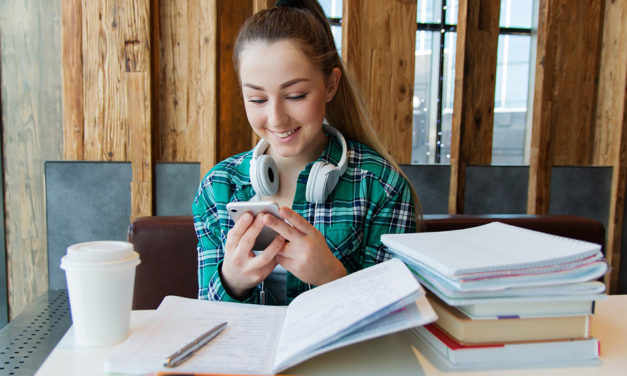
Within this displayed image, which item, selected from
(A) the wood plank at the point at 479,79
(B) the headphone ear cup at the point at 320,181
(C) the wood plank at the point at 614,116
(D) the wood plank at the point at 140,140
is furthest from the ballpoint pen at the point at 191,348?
(C) the wood plank at the point at 614,116

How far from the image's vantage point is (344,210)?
1.19m

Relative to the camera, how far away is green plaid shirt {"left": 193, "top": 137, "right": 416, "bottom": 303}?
117 cm

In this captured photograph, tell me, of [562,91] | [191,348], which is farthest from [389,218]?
[562,91]

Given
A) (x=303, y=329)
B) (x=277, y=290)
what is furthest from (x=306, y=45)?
(x=303, y=329)

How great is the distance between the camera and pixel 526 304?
0.55 meters

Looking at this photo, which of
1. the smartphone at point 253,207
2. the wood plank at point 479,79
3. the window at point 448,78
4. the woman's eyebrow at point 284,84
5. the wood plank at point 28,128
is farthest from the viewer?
the window at point 448,78

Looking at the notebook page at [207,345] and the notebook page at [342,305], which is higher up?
the notebook page at [342,305]

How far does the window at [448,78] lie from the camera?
11.4 feet

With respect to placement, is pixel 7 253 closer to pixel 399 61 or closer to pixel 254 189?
pixel 254 189

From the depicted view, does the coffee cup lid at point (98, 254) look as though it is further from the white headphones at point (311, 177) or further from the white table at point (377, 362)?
the white headphones at point (311, 177)

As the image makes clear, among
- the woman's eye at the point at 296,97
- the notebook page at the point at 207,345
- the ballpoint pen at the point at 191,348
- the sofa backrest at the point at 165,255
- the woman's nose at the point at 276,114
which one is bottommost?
the sofa backrest at the point at 165,255

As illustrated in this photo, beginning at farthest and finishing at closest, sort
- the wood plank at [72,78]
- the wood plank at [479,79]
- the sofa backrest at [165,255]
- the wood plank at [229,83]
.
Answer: the wood plank at [479,79] → the wood plank at [229,83] → the wood plank at [72,78] → the sofa backrest at [165,255]

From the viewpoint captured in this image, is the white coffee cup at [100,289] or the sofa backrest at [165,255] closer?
the white coffee cup at [100,289]

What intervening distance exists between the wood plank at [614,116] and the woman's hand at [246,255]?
2.85 metres
